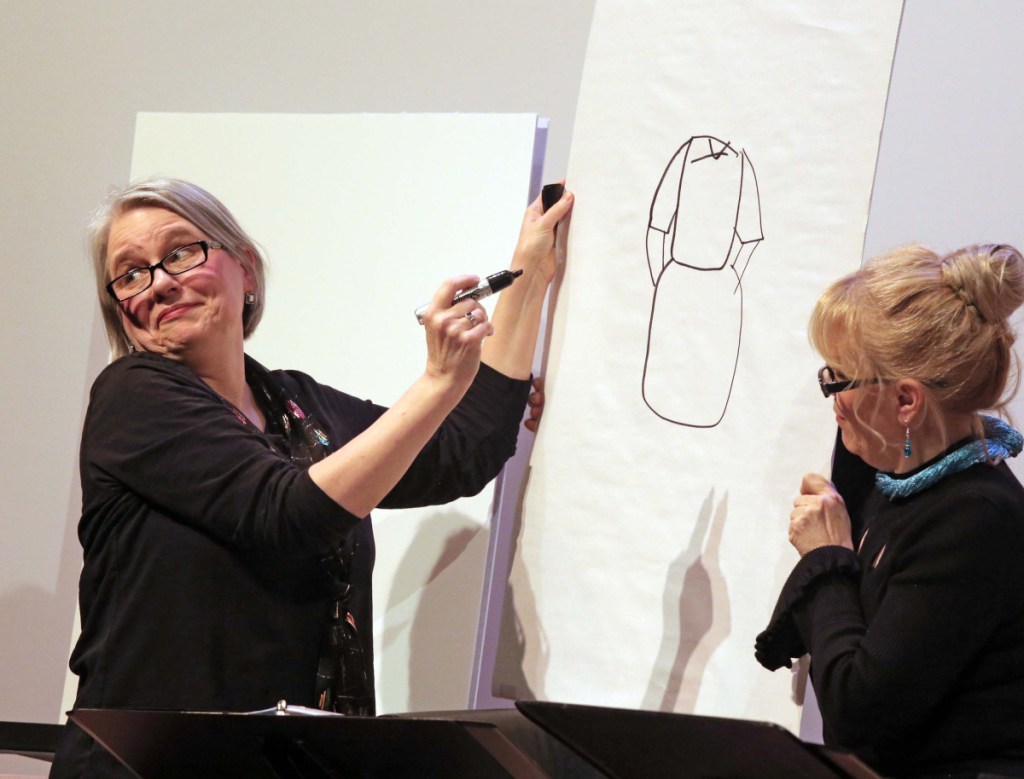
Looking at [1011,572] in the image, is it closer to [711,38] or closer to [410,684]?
[711,38]

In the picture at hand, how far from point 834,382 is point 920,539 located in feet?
0.71

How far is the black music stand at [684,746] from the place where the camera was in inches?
38.0

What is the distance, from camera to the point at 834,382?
141 cm

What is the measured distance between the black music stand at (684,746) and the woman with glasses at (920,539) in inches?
11.4

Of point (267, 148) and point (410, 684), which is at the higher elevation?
point (267, 148)

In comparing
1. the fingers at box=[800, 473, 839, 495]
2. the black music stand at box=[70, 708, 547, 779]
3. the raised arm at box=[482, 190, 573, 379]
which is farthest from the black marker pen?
the black music stand at box=[70, 708, 547, 779]

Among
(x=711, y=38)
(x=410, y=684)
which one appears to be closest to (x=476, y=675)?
(x=410, y=684)

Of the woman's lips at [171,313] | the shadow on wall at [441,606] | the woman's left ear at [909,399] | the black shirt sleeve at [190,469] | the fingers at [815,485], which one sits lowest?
the shadow on wall at [441,606]

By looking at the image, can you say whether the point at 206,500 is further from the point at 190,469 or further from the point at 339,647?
the point at 339,647

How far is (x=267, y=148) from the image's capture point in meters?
2.23

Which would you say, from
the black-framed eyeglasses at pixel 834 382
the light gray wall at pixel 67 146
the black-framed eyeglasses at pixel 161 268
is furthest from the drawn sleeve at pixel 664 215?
the light gray wall at pixel 67 146

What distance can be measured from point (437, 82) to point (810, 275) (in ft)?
3.75

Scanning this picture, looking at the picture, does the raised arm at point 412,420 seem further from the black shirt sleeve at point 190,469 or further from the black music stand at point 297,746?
the black music stand at point 297,746

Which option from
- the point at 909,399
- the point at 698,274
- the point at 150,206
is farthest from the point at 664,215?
the point at 150,206
